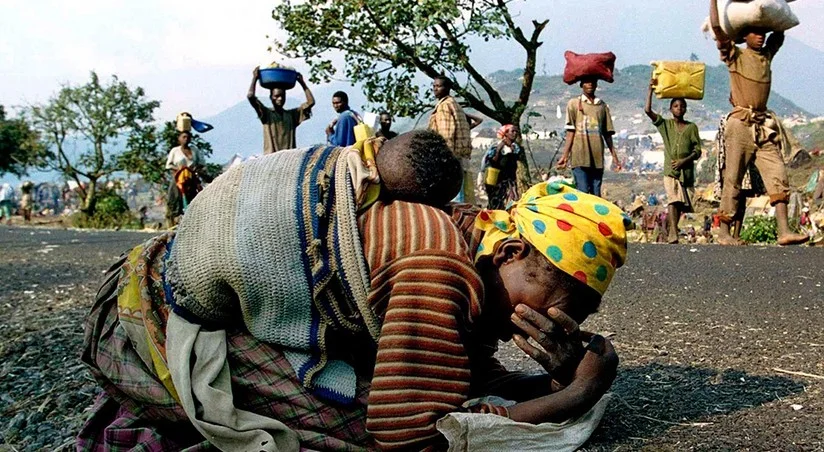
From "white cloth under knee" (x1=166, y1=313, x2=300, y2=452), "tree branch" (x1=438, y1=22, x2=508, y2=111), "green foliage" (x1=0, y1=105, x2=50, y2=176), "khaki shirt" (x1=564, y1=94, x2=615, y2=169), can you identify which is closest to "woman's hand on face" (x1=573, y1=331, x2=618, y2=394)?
"white cloth under knee" (x1=166, y1=313, x2=300, y2=452)

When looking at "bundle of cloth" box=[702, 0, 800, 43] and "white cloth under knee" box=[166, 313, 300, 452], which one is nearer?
"white cloth under knee" box=[166, 313, 300, 452]

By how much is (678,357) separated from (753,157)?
4963 mm

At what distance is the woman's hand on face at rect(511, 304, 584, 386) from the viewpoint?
2.14 m

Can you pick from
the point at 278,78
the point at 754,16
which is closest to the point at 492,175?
the point at 278,78

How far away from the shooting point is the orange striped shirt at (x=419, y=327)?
1.99 m

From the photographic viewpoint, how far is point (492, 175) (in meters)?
10.3

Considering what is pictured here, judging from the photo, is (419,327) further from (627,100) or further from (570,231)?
(627,100)

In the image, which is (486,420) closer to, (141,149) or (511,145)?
(511,145)

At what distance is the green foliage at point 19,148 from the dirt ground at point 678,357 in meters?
22.4

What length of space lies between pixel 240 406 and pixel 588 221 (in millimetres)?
1040

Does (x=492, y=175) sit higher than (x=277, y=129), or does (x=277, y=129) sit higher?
(x=277, y=129)

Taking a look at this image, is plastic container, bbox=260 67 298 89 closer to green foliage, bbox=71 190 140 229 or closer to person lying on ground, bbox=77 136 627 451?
person lying on ground, bbox=77 136 627 451

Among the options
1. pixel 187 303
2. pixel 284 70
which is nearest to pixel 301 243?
pixel 187 303

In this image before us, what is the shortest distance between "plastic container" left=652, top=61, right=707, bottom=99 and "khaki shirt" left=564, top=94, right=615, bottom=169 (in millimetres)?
704
